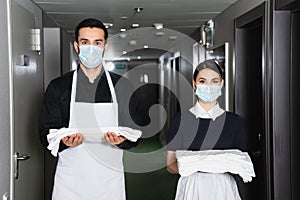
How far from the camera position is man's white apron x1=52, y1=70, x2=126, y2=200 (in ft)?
7.30

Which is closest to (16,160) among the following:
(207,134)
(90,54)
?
(90,54)

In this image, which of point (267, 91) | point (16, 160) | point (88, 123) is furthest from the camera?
point (267, 91)

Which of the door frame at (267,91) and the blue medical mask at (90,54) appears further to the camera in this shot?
the door frame at (267,91)

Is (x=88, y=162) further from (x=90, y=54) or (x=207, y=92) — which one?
(x=207, y=92)

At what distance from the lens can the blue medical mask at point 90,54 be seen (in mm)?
2117

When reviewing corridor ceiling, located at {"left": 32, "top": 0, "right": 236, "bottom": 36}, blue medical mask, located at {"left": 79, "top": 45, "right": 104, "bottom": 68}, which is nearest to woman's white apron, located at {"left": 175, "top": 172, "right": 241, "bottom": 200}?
blue medical mask, located at {"left": 79, "top": 45, "right": 104, "bottom": 68}

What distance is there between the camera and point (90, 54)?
2.12 metres

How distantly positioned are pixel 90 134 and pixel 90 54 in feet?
1.28

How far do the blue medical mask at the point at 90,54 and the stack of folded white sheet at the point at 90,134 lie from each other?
0.32 meters

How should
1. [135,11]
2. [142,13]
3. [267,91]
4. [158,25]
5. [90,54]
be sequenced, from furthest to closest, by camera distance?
1. [158,25]
2. [142,13]
3. [135,11]
4. [267,91]
5. [90,54]

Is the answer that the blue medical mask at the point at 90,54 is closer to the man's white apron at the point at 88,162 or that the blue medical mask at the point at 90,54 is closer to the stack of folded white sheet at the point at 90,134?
the man's white apron at the point at 88,162

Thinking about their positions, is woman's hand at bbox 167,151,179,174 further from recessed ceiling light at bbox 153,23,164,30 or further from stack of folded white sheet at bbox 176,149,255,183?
recessed ceiling light at bbox 153,23,164,30

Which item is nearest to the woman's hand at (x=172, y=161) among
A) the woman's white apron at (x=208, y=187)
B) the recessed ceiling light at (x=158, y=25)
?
the woman's white apron at (x=208, y=187)

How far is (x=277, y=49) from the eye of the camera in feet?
9.32
